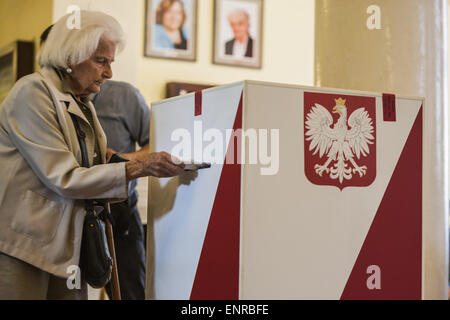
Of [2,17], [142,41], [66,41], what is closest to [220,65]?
[142,41]

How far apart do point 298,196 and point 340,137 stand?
214 mm

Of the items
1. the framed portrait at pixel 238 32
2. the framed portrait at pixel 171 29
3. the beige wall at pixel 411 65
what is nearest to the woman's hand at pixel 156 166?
the beige wall at pixel 411 65

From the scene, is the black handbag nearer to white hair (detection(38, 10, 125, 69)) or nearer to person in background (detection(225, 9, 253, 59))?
white hair (detection(38, 10, 125, 69))

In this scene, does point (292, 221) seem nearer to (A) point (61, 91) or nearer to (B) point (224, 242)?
(B) point (224, 242)

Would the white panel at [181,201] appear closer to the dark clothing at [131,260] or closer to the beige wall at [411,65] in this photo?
the dark clothing at [131,260]

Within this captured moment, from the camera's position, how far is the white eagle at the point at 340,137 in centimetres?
178

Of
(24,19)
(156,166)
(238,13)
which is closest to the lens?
(156,166)

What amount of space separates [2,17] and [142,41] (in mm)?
1112

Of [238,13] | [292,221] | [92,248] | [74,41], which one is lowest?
[92,248]

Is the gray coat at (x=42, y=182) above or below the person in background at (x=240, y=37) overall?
below

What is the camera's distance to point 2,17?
16.0 ft

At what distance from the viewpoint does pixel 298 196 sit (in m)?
1.75

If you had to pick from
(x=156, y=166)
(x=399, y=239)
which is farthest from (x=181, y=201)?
(x=399, y=239)
